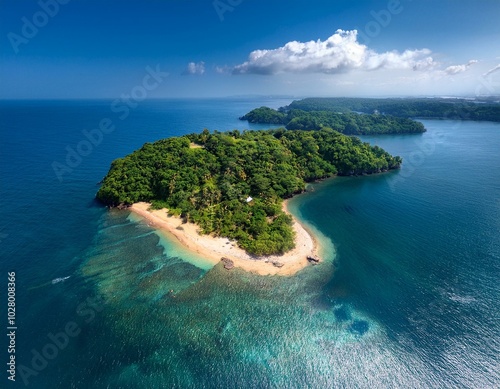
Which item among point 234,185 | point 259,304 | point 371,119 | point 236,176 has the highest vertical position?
point 236,176

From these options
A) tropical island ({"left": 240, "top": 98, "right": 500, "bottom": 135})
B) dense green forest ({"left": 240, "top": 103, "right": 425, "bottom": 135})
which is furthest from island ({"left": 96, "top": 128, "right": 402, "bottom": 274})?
tropical island ({"left": 240, "top": 98, "right": 500, "bottom": 135})

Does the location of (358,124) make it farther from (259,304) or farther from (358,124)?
(259,304)

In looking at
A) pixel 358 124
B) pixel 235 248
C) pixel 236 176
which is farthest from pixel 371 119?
pixel 235 248

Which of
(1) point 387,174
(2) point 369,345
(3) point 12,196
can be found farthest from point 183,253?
(1) point 387,174

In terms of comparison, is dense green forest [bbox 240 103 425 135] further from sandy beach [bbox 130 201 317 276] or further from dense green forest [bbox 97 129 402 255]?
sandy beach [bbox 130 201 317 276]

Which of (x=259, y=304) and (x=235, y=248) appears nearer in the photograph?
(x=259, y=304)

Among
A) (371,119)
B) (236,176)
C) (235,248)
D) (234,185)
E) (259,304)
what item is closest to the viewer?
(259,304)
